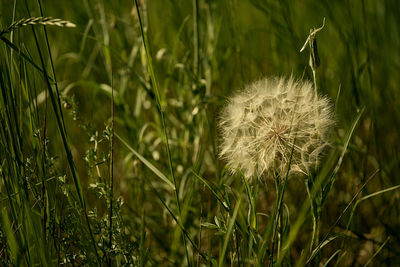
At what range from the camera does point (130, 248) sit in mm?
1701

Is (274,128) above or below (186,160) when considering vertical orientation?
above

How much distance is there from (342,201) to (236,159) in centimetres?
87

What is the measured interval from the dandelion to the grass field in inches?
2.5

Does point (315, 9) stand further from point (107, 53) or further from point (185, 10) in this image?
point (107, 53)

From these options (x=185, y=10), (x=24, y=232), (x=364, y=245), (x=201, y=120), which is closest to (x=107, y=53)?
(x=201, y=120)

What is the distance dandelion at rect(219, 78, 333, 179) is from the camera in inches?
69.9

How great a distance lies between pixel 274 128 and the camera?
→ 1.85 meters

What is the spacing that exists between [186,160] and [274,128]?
38.9 inches

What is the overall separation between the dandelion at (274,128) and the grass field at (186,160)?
0.06m

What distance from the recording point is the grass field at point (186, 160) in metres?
1.64

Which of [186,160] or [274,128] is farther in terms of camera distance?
[186,160]

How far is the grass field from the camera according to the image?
1.64 m

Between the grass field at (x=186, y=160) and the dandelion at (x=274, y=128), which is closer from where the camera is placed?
the grass field at (x=186, y=160)

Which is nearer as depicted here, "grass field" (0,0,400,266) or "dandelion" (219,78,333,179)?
"grass field" (0,0,400,266)
